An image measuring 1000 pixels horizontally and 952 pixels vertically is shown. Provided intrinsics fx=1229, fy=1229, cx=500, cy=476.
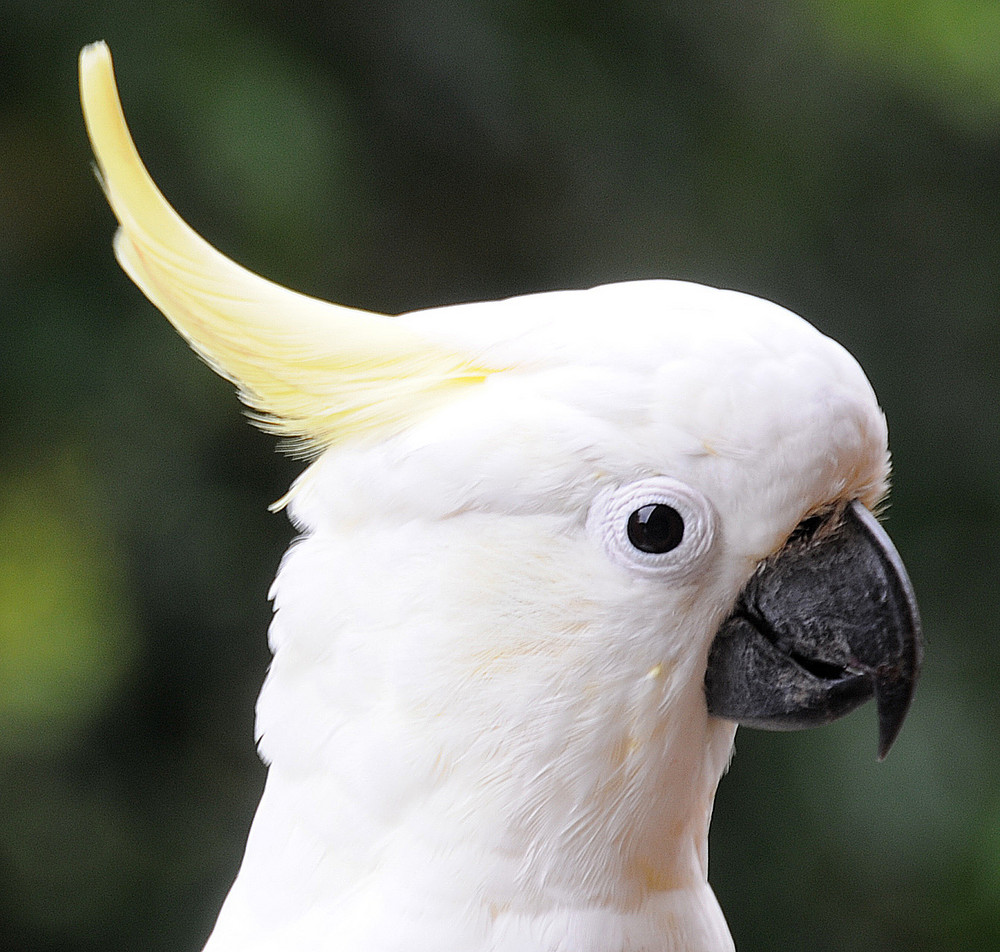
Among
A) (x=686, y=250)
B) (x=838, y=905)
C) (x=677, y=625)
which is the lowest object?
(x=838, y=905)

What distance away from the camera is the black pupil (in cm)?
83

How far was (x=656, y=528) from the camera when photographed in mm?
834

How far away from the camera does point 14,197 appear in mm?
1770

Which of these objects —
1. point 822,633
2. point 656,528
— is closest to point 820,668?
point 822,633

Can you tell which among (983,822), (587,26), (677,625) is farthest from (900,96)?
(677,625)

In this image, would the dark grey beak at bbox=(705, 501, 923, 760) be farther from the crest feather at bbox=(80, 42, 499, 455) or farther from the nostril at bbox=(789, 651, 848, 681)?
the crest feather at bbox=(80, 42, 499, 455)

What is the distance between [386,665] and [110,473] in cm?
105

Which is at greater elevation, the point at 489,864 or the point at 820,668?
the point at 820,668

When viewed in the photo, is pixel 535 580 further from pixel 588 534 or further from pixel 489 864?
pixel 489 864

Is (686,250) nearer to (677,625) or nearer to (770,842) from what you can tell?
(770,842)

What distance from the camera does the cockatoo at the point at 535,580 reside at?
2.77ft

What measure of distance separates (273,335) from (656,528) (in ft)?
1.03

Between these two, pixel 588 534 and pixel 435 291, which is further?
pixel 435 291

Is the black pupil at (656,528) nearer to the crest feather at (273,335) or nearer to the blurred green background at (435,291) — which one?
the crest feather at (273,335)
